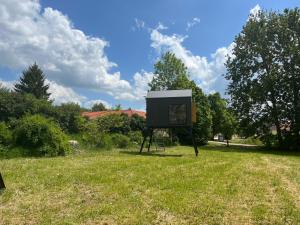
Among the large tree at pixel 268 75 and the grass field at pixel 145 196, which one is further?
the large tree at pixel 268 75

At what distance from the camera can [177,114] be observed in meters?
19.1

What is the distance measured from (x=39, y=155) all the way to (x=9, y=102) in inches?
1382

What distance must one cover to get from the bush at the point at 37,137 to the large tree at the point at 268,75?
2013 cm

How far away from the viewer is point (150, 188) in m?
9.02

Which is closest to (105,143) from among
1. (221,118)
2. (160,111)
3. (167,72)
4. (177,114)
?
(160,111)

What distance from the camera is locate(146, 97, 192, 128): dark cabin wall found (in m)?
18.9

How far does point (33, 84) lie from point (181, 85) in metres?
42.3

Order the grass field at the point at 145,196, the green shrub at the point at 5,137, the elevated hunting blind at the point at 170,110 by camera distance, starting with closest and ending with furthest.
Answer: the grass field at the point at 145,196, the green shrub at the point at 5,137, the elevated hunting blind at the point at 170,110

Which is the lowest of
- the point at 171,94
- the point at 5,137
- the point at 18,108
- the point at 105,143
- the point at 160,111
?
the point at 5,137

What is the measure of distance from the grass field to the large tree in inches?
808

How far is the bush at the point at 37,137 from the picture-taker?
16500 millimetres

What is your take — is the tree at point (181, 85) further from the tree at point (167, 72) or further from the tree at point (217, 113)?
the tree at point (217, 113)

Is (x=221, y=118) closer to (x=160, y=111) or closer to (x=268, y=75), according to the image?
(x=268, y=75)

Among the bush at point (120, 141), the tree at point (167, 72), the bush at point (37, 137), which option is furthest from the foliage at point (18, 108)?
the bush at point (37, 137)
